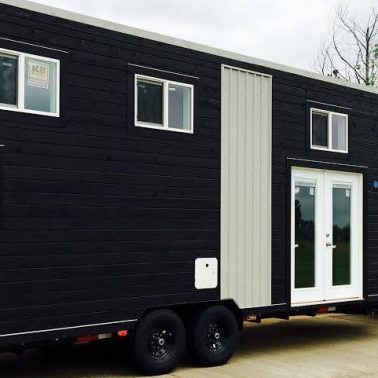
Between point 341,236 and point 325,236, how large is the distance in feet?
1.30

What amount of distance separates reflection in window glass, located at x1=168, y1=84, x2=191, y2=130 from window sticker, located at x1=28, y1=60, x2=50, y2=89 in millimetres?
1628

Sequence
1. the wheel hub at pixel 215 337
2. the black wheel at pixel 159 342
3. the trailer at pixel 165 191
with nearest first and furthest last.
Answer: the trailer at pixel 165 191 → the black wheel at pixel 159 342 → the wheel hub at pixel 215 337

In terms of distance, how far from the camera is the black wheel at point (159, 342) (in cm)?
762

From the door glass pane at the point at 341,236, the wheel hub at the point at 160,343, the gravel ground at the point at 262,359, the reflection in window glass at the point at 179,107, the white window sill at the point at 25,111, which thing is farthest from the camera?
the door glass pane at the point at 341,236

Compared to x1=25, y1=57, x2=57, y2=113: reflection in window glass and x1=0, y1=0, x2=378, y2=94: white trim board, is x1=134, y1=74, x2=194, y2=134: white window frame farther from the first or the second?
x1=25, y1=57, x2=57, y2=113: reflection in window glass

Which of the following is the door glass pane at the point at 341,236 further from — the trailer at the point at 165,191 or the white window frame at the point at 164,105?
the white window frame at the point at 164,105

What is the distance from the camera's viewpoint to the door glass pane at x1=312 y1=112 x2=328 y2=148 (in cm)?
977

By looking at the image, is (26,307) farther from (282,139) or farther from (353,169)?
(353,169)

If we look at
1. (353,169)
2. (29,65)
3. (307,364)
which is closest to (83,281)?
(29,65)

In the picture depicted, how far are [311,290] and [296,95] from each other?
268cm

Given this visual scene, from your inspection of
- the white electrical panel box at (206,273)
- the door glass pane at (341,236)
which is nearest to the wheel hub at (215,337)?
the white electrical panel box at (206,273)

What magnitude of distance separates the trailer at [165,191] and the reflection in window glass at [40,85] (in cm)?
1

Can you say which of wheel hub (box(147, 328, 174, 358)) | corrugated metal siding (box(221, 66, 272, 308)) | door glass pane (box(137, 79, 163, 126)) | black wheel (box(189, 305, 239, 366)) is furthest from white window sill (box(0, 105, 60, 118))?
black wheel (box(189, 305, 239, 366))

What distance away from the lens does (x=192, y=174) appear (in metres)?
8.29
